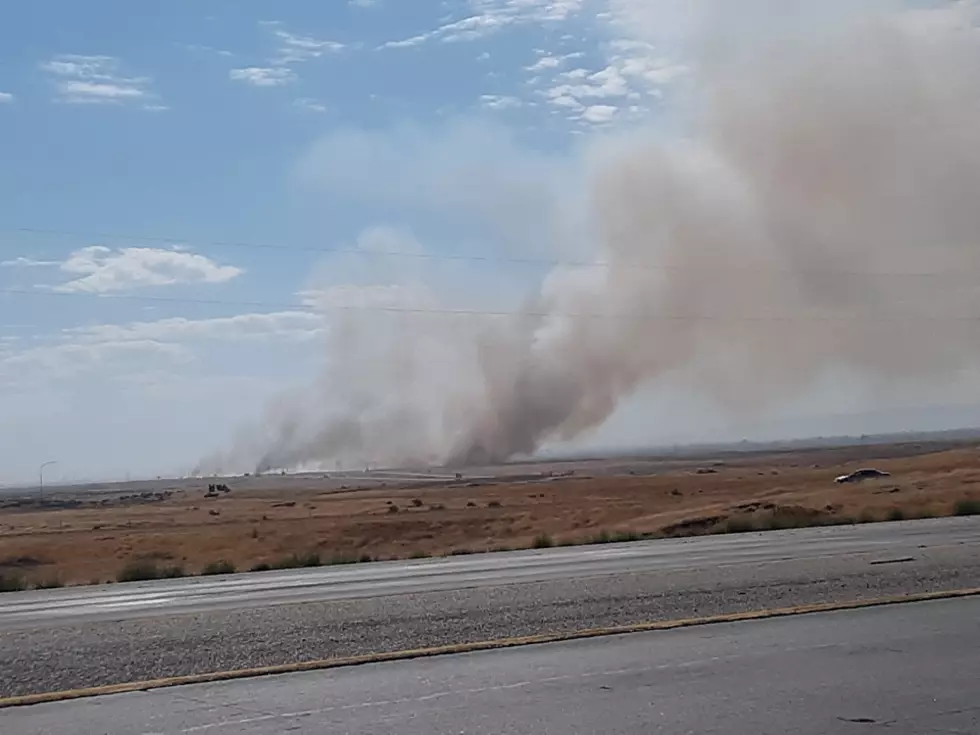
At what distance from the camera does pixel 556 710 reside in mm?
8086

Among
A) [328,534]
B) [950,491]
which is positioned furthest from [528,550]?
[950,491]

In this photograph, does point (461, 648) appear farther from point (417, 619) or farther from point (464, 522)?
point (464, 522)

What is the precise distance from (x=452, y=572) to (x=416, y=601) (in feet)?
17.5

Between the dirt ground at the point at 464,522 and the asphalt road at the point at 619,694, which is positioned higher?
the asphalt road at the point at 619,694

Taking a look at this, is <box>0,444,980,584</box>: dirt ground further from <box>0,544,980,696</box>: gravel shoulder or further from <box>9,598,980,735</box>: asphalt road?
<box>9,598,980,735</box>: asphalt road

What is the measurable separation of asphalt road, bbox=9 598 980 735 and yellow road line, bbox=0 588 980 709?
0.31 metres

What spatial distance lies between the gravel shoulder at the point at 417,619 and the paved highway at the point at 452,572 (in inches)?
48.1

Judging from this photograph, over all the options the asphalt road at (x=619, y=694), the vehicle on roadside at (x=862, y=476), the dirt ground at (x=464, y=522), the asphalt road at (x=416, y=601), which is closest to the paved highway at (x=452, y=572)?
the asphalt road at (x=416, y=601)

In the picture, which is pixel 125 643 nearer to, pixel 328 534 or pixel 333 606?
pixel 333 606

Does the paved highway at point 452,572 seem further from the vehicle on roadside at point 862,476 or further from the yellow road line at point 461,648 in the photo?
the vehicle on roadside at point 862,476

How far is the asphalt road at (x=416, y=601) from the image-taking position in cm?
1187

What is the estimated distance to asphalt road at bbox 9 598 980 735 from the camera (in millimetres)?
7617

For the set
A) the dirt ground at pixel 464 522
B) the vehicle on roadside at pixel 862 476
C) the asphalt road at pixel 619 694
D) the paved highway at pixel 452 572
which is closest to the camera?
the asphalt road at pixel 619 694

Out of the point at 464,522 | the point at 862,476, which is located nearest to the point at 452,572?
the point at 464,522
